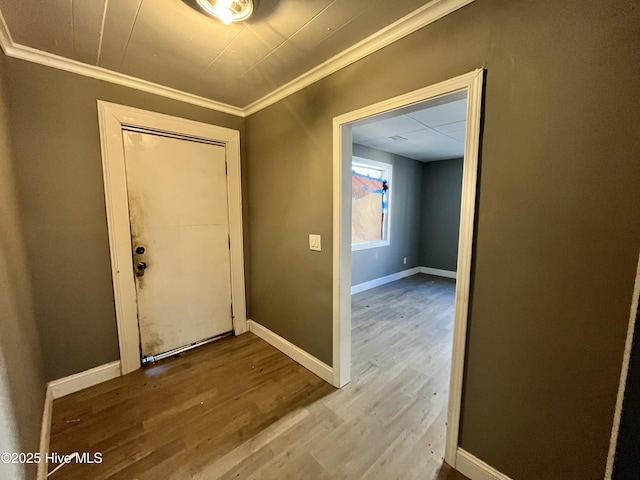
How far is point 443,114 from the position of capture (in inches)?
108

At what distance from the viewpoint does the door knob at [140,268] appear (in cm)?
221

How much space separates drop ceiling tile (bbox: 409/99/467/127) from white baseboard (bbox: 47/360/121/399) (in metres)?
3.60

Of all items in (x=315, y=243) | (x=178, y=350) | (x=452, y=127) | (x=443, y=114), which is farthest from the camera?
(x=452, y=127)

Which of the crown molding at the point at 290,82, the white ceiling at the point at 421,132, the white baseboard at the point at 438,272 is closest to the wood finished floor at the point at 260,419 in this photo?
the white ceiling at the point at 421,132

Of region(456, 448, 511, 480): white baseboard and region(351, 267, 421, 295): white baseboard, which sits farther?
region(351, 267, 421, 295): white baseboard

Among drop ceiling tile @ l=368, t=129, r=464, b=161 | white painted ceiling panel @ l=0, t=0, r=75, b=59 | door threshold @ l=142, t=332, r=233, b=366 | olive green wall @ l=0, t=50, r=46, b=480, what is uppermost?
drop ceiling tile @ l=368, t=129, r=464, b=161

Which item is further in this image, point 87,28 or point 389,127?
point 389,127

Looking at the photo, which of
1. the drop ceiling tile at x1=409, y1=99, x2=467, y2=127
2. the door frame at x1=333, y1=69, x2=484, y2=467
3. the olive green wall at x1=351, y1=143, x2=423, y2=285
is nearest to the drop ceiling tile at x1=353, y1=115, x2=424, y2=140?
the drop ceiling tile at x1=409, y1=99, x2=467, y2=127

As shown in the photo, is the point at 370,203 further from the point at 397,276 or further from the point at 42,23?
the point at 42,23

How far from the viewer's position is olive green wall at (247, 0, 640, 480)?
0.94m

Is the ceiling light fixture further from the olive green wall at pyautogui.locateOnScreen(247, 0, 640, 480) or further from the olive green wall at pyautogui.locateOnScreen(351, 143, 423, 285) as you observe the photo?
the olive green wall at pyautogui.locateOnScreen(351, 143, 423, 285)

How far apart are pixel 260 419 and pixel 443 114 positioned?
10.6ft

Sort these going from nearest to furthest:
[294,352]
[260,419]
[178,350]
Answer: [260,419] → [294,352] → [178,350]

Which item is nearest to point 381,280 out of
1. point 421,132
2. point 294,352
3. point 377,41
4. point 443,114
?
point 421,132
